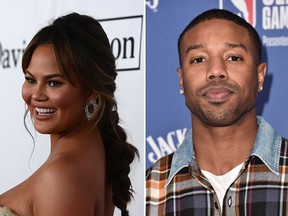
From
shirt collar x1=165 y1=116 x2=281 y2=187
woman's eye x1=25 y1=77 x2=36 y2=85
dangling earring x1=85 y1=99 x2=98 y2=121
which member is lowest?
shirt collar x1=165 y1=116 x2=281 y2=187

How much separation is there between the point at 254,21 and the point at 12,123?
111 centimetres

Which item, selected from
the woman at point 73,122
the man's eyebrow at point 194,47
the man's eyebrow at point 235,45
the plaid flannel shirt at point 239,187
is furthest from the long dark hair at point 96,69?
the man's eyebrow at point 235,45

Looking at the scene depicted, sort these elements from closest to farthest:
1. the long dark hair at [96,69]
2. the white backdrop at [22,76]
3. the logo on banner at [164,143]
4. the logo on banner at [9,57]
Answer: the long dark hair at [96,69]
the logo on banner at [164,143]
the white backdrop at [22,76]
the logo on banner at [9,57]

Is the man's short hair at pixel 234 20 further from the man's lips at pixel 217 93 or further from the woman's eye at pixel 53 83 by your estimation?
the woman's eye at pixel 53 83

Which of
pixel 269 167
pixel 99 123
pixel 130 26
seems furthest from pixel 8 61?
pixel 269 167

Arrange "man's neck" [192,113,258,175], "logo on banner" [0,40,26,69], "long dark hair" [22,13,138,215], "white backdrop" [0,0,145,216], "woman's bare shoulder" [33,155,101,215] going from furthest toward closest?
"logo on banner" [0,40,26,69] → "white backdrop" [0,0,145,216] → "man's neck" [192,113,258,175] → "long dark hair" [22,13,138,215] → "woman's bare shoulder" [33,155,101,215]

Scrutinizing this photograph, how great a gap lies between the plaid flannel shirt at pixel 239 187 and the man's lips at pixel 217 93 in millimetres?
140

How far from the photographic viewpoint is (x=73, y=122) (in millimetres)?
1995

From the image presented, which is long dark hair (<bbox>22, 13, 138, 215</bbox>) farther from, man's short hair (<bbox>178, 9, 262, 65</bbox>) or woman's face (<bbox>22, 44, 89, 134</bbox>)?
man's short hair (<bbox>178, 9, 262, 65</bbox>)

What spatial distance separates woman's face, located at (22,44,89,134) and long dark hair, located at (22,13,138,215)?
0.03 meters

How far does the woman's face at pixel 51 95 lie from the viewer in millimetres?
1951

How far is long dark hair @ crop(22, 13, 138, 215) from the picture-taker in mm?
1910

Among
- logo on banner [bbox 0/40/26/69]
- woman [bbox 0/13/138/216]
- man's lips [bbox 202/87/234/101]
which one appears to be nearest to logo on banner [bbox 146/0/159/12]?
woman [bbox 0/13/138/216]

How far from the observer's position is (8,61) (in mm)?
2646
